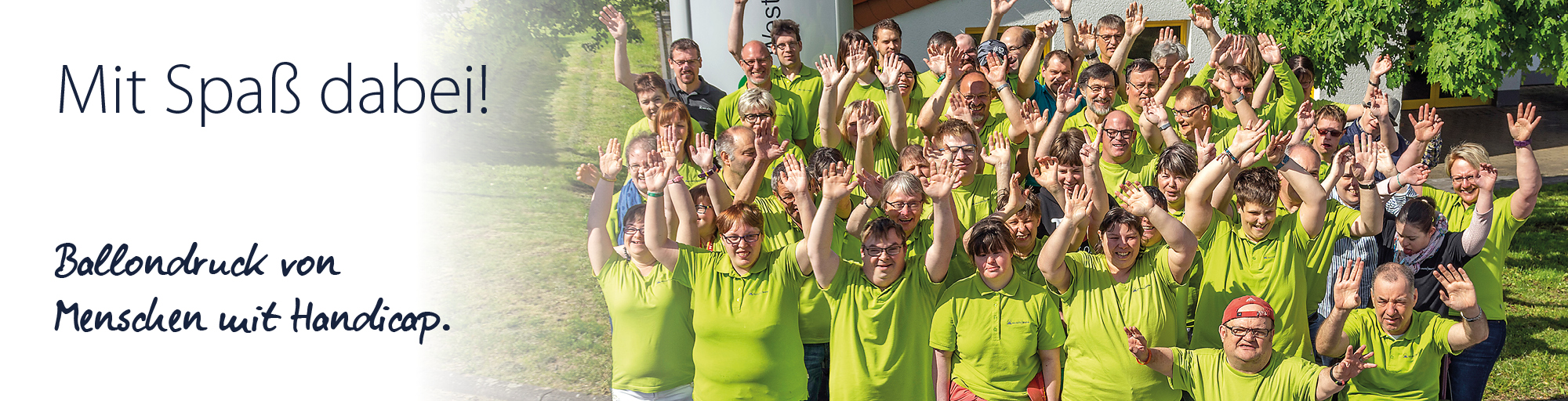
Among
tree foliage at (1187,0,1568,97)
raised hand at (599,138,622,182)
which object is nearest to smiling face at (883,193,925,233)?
raised hand at (599,138,622,182)

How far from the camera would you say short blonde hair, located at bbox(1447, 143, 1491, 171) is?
14.9ft

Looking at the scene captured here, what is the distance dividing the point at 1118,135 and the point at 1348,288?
4.64ft

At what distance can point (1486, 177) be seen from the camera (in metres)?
4.42

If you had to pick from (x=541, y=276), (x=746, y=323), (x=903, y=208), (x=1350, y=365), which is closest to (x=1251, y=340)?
(x=1350, y=365)

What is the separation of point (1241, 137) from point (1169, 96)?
1.92m

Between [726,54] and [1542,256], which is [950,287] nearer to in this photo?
[726,54]

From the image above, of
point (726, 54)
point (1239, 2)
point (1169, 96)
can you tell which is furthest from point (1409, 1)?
point (726, 54)

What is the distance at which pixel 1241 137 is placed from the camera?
426 centimetres

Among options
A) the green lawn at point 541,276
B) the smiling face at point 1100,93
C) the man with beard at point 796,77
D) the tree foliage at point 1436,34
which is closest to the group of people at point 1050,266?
the smiling face at point 1100,93

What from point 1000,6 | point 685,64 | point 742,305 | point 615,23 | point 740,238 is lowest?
point 742,305

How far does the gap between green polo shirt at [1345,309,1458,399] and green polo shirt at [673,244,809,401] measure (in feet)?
6.10

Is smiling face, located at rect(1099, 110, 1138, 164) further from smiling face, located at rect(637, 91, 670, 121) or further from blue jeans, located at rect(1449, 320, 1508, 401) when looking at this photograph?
smiling face, located at rect(637, 91, 670, 121)

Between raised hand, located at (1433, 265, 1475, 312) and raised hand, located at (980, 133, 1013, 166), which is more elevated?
raised hand, located at (980, 133, 1013, 166)

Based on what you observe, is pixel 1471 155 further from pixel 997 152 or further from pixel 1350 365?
pixel 997 152
